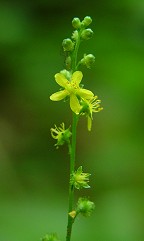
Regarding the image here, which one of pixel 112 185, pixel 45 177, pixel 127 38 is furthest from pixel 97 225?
pixel 127 38

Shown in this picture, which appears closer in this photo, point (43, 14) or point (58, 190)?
point (58, 190)

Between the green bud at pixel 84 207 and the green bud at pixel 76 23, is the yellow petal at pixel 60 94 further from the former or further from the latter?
the green bud at pixel 84 207

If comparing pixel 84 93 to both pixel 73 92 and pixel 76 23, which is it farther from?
pixel 76 23

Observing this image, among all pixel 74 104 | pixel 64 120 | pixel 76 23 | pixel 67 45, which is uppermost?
pixel 64 120

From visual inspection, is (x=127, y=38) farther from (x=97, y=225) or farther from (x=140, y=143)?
(x=97, y=225)

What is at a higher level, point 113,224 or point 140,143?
point 140,143

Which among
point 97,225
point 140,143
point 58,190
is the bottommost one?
point 97,225

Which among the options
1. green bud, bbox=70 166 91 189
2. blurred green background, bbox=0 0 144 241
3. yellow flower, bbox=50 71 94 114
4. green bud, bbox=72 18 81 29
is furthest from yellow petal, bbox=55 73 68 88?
blurred green background, bbox=0 0 144 241

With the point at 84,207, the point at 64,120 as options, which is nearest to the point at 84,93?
the point at 84,207
